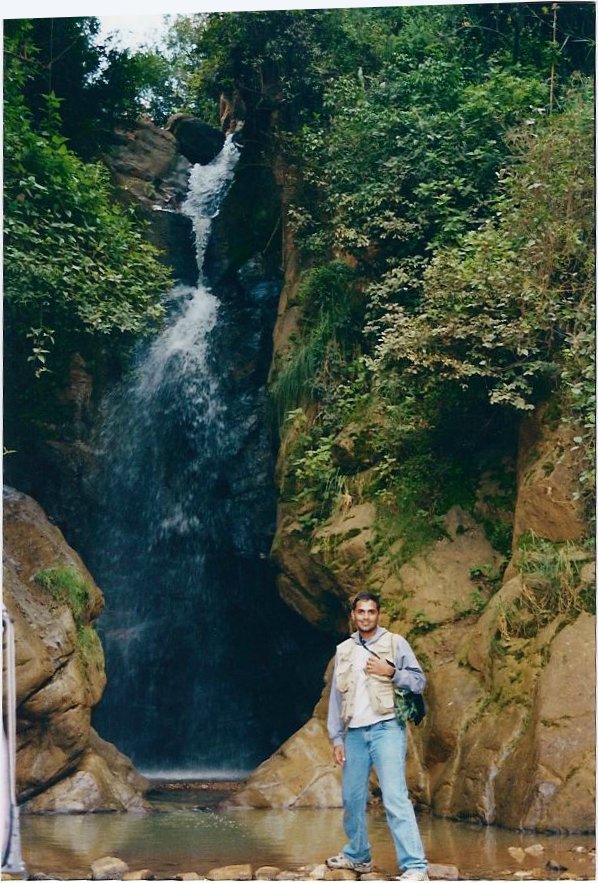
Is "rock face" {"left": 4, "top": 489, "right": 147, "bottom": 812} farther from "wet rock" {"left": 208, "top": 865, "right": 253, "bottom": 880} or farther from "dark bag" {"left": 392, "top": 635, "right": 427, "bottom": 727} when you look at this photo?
"dark bag" {"left": 392, "top": 635, "right": 427, "bottom": 727}

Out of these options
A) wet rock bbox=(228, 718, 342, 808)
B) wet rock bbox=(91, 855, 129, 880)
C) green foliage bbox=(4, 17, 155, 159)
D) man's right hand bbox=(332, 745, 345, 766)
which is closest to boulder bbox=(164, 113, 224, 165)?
green foliage bbox=(4, 17, 155, 159)

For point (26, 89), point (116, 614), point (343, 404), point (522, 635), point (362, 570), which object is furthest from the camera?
point (116, 614)

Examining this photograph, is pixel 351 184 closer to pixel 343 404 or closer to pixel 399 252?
pixel 399 252

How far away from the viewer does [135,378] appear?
1192cm

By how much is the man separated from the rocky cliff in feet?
4.95

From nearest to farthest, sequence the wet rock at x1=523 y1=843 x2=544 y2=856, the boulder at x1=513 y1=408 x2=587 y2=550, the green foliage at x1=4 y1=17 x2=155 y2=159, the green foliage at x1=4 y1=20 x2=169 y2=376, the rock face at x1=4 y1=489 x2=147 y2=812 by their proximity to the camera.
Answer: the wet rock at x1=523 y1=843 x2=544 y2=856 → the boulder at x1=513 y1=408 x2=587 y2=550 → the rock face at x1=4 y1=489 x2=147 y2=812 → the green foliage at x1=4 y1=20 x2=169 y2=376 → the green foliage at x1=4 y1=17 x2=155 y2=159

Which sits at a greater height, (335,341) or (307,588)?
(335,341)

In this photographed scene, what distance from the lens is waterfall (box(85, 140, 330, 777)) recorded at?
38.4ft

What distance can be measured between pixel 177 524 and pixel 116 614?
1168mm

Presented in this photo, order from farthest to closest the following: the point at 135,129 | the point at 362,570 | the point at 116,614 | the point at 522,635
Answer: the point at 135,129 < the point at 116,614 < the point at 362,570 < the point at 522,635

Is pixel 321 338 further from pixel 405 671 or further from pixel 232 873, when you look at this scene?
pixel 232 873

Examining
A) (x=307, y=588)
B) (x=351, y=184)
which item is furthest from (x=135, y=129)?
(x=307, y=588)

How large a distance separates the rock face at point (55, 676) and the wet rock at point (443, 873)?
12.3 feet

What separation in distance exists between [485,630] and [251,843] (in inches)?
88.9
